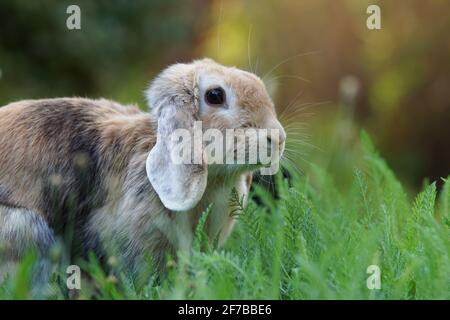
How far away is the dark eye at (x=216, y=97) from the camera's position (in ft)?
13.4

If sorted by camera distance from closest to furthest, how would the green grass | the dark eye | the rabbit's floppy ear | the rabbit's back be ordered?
1. the green grass
2. the rabbit's floppy ear
3. the dark eye
4. the rabbit's back

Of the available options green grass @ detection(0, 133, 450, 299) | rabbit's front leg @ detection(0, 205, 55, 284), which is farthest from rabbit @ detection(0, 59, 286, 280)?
green grass @ detection(0, 133, 450, 299)

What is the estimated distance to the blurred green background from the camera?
9.81m

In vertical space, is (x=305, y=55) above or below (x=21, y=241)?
above

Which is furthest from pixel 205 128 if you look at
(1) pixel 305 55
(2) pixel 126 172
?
(1) pixel 305 55

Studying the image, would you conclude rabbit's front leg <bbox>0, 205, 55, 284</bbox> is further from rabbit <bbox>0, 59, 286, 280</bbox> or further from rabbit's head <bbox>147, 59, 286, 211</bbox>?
rabbit's head <bbox>147, 59, 286, 211</bbox>

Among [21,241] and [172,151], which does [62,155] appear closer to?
[21,241]

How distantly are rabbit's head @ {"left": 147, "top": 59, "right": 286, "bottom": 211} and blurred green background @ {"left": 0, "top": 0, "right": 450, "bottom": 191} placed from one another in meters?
5.31

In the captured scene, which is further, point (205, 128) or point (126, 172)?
point (126, 172)

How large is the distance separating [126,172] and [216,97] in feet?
2.16

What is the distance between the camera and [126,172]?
430 centimetres

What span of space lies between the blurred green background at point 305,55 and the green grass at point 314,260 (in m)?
5.12

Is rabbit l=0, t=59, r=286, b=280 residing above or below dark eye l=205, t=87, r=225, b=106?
below

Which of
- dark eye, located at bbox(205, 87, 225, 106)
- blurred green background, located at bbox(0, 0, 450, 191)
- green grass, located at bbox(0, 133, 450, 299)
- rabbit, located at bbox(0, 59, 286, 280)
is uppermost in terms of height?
blurred green background, located at bbox(0, 0, 450, 191)
